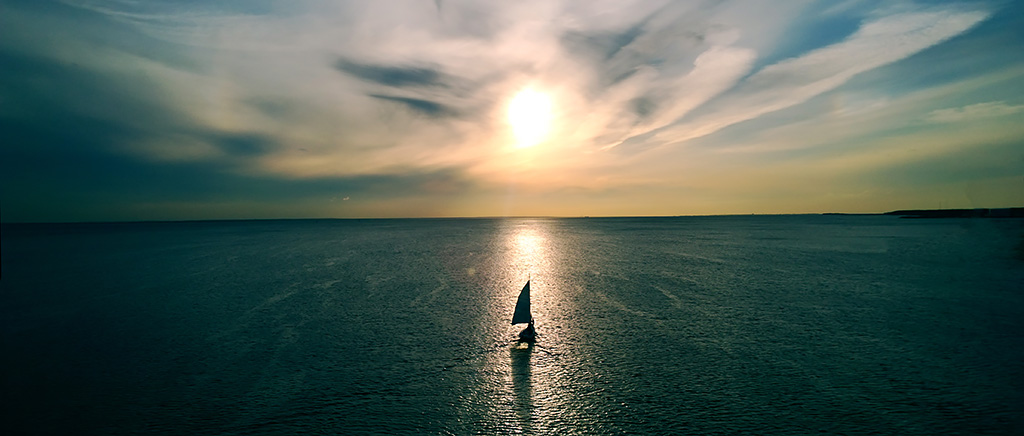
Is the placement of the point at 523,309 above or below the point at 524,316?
above

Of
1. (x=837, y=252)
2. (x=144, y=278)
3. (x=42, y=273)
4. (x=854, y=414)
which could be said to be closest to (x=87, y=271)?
(x=42, y=273)

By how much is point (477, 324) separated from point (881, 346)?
31594 millimetres

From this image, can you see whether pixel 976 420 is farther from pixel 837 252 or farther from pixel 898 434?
pixel 837 252

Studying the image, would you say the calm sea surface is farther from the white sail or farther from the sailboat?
the white sail

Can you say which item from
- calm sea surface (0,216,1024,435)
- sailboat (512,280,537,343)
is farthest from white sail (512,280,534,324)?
calm sea surface (0,216,1024,435)

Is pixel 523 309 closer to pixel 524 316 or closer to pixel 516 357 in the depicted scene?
pixel 524 316

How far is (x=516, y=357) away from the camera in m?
32.9

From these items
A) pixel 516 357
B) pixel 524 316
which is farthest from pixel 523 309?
pixel 516 357

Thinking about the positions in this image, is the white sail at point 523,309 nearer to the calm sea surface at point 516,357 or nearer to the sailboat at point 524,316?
the sailboat at point 524,316

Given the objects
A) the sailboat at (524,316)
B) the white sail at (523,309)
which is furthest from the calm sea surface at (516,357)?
the white sail at (523,309)

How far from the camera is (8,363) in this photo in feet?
104

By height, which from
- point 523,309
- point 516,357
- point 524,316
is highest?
point 523,309

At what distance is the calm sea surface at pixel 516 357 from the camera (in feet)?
75.9

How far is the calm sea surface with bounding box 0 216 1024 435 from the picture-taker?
23.1 m
